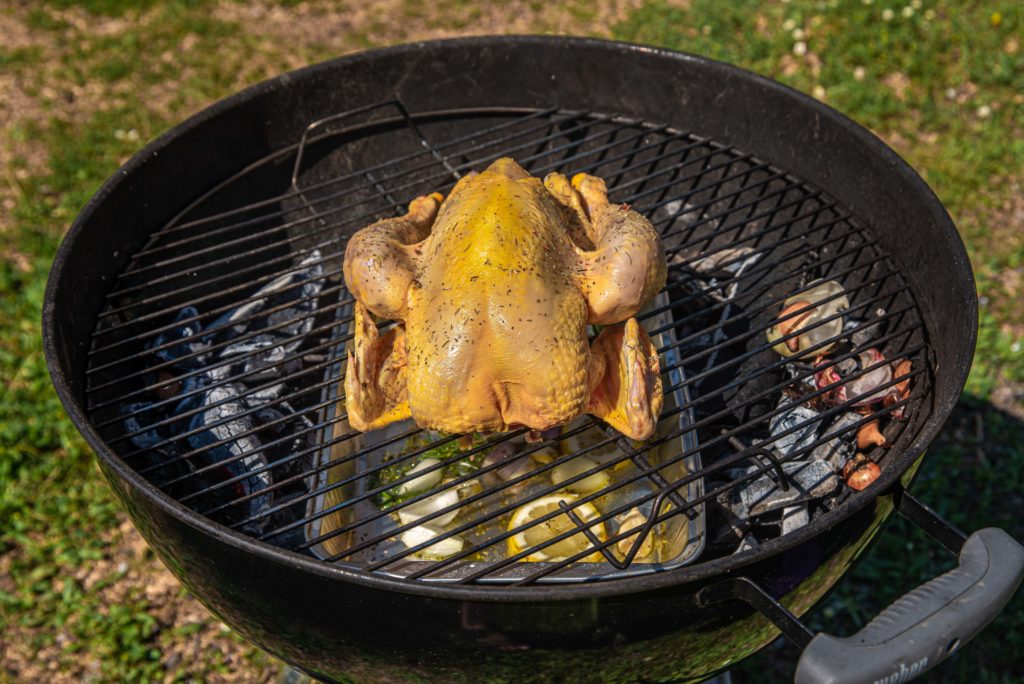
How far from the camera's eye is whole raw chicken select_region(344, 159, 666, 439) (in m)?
2.56

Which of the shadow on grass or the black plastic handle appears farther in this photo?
the shadow on grass

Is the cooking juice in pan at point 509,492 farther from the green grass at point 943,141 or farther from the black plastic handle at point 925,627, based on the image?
the green grass at point 943,141

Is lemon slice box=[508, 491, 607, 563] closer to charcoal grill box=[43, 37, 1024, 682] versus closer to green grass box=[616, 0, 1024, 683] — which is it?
charcoal grill box=[43, 37, 1024, 682]

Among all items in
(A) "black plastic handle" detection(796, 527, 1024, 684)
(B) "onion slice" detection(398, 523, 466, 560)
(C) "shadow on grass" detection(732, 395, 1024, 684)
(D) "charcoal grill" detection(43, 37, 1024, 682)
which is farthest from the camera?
(C) "shadow on grass" detection(732, 395, 1024, 684)

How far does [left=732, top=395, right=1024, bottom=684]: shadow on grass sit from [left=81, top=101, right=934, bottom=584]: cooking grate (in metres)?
1.05

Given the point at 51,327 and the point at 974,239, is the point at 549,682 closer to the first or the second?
the point at 51,327

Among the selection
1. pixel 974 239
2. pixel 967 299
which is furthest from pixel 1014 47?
pixel 967 299

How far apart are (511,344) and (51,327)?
61.9 inches

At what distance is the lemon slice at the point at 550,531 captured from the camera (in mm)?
2910

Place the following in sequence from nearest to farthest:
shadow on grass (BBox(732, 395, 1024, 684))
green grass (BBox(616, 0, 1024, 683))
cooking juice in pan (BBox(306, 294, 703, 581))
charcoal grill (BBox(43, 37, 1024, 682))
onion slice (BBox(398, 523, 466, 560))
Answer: charcoal grill (BBox(43, 37, 1024, 682)) → cooking juice in pan (BBox(306, 294, 703, 581)) → onion slice (BBox(398, 523, 466, 560)) → shadow on grass (BBox(732, 395, 1024, 684)) → green grass (BBox(616, 0, 1024, 683))

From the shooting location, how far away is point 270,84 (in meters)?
3.83

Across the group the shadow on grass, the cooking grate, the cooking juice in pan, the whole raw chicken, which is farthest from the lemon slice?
the shadow on grass

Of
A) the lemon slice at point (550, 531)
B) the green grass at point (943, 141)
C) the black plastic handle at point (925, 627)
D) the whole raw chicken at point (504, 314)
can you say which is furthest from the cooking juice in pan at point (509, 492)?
the green grass at point (943, 141)

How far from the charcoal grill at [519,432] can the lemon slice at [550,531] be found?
84 mm
